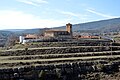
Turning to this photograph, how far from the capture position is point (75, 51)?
187ft

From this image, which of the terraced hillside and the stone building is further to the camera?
the stone building

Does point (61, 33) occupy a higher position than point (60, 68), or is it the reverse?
point (61, 33)

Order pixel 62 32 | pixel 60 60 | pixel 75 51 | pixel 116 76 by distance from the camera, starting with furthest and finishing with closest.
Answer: pixel 62 32
pixel 75 51
pixel 60 60
pixel 116 76

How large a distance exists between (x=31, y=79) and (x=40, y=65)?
279 cm

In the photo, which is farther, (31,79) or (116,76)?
(116,76)

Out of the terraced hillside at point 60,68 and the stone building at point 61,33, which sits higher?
the stone building at point 61,33

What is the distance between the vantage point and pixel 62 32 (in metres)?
86.2

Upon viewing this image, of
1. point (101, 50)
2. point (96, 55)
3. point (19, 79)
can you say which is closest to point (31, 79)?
point (19, 79)

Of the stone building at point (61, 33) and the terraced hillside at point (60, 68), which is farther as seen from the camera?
the stone building at point (61, 33)

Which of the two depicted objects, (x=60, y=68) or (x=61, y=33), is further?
(x=61, y=33)

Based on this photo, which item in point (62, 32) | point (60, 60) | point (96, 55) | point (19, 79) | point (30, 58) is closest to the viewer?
A: point (19, 79)

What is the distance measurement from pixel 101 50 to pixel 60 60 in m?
14.7

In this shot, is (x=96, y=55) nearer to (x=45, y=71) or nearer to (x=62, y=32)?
(x=45, y=71)

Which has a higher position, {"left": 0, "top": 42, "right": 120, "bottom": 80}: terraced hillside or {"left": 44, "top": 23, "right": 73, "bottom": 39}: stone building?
{"left": 44, "top": 23, "right": 73, "bottom": 39}: stone building
